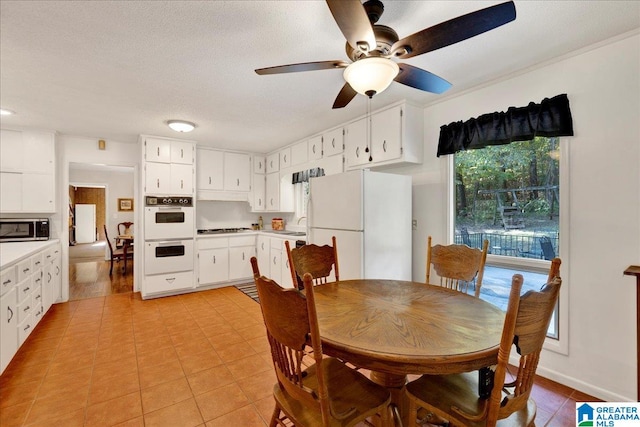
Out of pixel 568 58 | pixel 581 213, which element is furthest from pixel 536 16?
pixel 581 213

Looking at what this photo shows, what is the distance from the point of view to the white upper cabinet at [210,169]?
481cm

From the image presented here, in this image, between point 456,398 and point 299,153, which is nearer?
point 456,398

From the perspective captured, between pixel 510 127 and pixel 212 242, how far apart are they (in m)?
4.18

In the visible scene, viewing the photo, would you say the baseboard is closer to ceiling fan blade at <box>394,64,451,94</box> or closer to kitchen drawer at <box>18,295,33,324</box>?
ceiling fan blade at <box>394,64,451,94</box>

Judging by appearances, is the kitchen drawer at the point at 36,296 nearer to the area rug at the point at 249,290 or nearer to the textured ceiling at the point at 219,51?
the textured ceiling at the point at 219,51

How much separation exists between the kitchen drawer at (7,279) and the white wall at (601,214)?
4.13 meters

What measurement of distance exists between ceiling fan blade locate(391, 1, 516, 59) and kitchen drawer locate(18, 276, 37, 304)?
140 inches

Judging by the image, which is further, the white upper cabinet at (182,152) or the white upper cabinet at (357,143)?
the white upper cabinet at (182,152)

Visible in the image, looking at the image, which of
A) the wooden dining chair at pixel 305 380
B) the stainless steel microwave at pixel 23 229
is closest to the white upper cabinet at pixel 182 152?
the stainless steel microwave at pixel 23 229

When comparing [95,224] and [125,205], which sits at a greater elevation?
[125,205]

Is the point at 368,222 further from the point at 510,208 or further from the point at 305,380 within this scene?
the point at 305,380

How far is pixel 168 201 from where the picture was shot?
4316mm

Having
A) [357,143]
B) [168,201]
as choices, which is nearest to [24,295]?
[168,201]

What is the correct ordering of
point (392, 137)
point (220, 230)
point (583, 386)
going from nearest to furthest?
point (583, 386), point (392, 137), point (220, 230)
